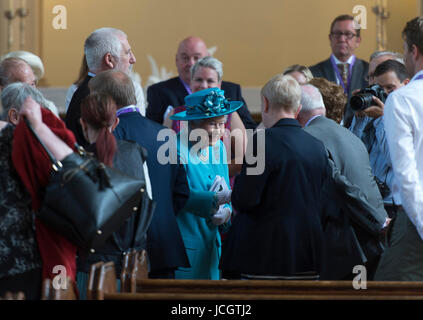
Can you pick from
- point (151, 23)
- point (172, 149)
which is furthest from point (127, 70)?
point (151, 23)

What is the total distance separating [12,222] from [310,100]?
5.97ft

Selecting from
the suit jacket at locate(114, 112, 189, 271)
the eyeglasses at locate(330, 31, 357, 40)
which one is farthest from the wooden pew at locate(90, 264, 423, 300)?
the eyeglasses at locate(330, 31, 357, 40)

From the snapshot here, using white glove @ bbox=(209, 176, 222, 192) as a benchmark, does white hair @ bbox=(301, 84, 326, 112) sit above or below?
above

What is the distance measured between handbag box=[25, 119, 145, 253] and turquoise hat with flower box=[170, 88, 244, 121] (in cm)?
132

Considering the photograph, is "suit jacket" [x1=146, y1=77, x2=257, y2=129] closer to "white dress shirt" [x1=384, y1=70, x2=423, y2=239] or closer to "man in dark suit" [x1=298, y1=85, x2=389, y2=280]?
"man in dark suit" [x1=298, y1=85, x2=389, y2=280]

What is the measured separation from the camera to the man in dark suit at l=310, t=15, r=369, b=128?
19.8ft

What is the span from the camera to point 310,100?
3.96 meters

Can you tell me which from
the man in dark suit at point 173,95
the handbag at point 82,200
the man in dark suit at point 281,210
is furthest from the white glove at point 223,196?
the man in dark suit at point 173,95

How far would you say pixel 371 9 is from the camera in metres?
8.39

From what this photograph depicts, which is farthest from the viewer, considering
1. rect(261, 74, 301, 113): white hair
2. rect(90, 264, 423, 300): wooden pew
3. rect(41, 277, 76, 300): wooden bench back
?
rect(261, 74, 301, 113): white hair

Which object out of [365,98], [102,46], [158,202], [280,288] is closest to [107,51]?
[102,46]

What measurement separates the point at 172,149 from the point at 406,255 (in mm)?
1147

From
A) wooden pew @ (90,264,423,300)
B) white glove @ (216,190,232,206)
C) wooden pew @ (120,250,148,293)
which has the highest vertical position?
white glove @ (216,190,232,206)
